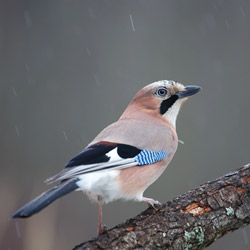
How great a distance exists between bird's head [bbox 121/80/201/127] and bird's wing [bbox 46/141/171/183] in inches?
25.9

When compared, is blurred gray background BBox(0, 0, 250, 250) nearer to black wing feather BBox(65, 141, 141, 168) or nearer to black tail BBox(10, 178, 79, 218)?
black wing feather BBox(65, 141, 141, 168)

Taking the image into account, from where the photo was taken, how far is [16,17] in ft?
26.3

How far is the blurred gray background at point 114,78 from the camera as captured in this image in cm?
688

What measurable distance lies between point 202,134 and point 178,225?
4.15 m

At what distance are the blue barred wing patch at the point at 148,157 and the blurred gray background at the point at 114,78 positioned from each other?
240 centimetres

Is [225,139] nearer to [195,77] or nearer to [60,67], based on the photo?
[195,77]

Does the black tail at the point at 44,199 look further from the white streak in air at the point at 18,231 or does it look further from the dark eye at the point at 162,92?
the white streak in air at the point at 18,231

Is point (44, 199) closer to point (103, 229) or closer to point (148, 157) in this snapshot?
point (103, 229)

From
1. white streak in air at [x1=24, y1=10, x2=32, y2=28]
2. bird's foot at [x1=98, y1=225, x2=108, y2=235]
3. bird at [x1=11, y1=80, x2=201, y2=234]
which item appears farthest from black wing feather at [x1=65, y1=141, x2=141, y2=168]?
white streak in air at [x1=24, y1=10, x2=32, y2=28]

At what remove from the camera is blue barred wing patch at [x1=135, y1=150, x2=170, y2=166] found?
372 centimetres

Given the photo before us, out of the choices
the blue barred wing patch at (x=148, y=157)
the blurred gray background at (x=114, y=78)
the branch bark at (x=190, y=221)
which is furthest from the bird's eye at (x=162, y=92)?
the blurred gray background at (x=114, y=78)

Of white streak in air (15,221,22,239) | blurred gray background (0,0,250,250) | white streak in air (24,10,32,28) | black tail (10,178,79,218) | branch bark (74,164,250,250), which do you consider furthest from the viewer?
white streak in air (24,10,32,28)

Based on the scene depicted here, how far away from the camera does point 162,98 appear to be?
14.4 feet

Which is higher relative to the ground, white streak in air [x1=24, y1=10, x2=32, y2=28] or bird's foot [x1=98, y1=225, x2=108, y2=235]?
white streak in air [x1=24, y1=10, x2=32, y2=28]
